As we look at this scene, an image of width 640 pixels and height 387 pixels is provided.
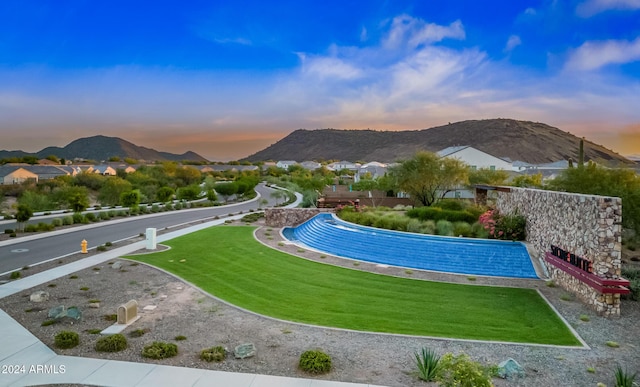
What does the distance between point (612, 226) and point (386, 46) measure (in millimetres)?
23316

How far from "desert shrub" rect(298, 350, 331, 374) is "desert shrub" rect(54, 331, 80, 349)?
5.43m

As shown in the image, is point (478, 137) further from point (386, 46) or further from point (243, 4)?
point (243, 4)

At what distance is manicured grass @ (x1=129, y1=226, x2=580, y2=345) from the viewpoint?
10617 millimetres

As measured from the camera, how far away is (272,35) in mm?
26750

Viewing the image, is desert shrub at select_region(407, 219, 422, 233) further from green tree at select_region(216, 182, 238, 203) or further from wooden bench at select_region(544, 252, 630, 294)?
green tree at select_region(216, 182, 238, 203)

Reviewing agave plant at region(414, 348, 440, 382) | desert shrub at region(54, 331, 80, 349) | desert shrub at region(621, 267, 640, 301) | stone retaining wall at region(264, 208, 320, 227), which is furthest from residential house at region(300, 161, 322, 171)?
agave plant at region(414, 348, 440, 382)

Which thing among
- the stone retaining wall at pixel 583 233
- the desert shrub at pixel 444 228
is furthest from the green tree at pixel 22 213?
the stone retaining wall at pixel 583 233

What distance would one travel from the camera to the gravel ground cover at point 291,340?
321 inches

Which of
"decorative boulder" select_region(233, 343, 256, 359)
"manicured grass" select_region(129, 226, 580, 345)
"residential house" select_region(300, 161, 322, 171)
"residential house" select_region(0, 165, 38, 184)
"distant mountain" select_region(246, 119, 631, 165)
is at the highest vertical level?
"distant mountain" select_region(246, 119, 631, 165)

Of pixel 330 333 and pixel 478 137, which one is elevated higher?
pixel 478 137

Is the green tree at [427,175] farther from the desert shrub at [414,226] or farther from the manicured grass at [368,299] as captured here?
the manicured grass at [368,299]

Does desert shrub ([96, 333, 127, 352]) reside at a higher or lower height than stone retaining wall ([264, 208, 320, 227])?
lower

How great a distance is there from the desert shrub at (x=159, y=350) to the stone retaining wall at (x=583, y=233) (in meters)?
12.1

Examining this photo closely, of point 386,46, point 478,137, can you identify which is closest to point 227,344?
point 386,46
